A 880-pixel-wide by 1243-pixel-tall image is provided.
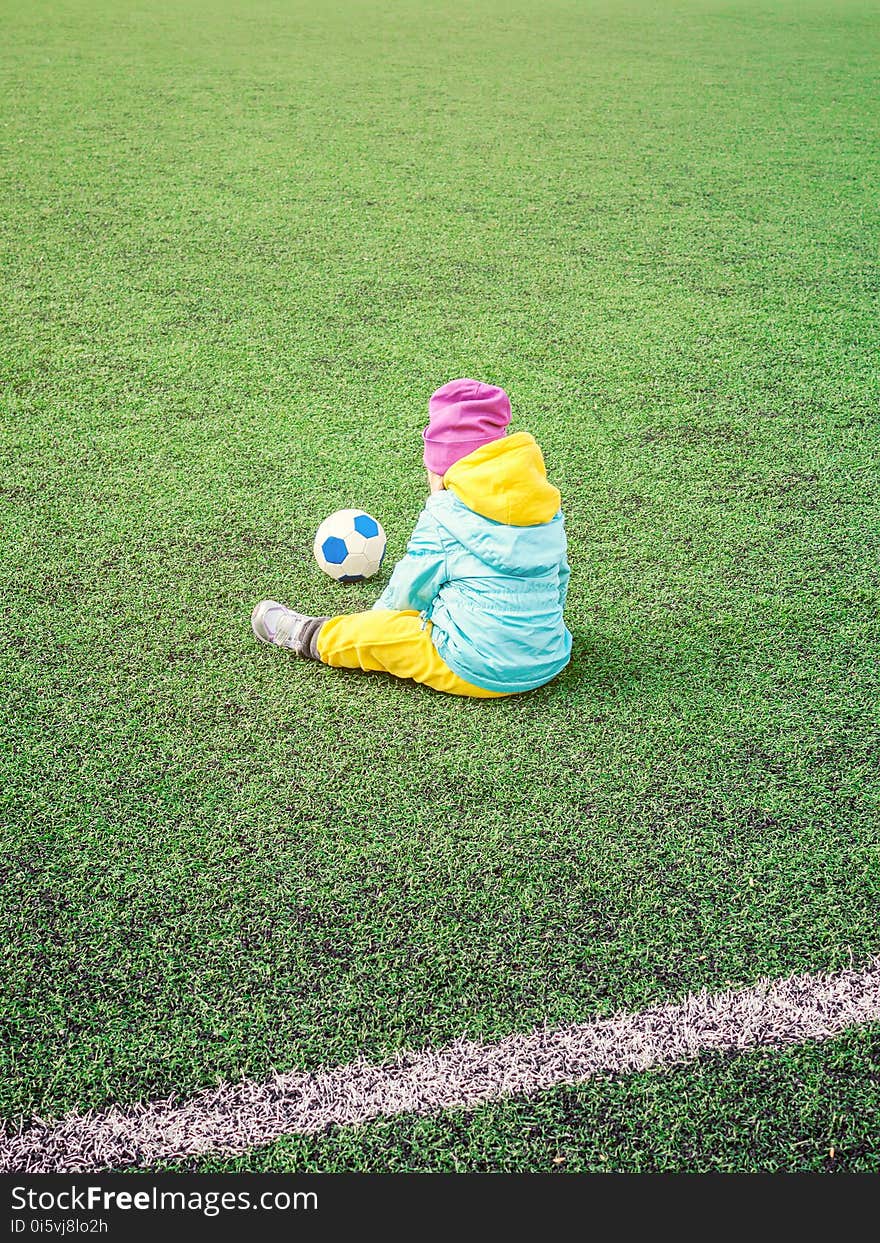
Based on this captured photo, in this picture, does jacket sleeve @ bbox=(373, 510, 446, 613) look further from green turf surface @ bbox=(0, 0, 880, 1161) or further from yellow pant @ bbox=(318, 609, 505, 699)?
green turf surface @ bbox=(0, 0, 880, 1161)

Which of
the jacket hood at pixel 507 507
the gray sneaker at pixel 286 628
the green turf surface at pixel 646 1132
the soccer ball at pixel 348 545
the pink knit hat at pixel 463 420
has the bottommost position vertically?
the green turf surface at pixel 646 1132

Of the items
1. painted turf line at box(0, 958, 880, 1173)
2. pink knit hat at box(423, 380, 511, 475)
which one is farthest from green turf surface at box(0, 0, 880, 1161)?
pink knit hat at box(423, 380, 511, 475)

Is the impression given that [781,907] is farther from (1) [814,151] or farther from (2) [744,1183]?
(1) [814,151]

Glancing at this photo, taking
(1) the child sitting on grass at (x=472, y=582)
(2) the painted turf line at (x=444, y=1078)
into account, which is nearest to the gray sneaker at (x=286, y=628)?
(1) the child sitting on grass at (x=472, y=582)

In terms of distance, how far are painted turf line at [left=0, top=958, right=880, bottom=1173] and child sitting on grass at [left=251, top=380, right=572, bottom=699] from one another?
0.92 m

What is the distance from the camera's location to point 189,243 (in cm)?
506

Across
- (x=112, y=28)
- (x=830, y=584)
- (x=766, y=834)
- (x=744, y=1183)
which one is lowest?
(x=744, y=1183)

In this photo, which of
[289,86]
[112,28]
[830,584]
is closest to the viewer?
[830,584]

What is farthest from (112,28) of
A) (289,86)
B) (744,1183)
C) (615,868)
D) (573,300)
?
(744,1183)

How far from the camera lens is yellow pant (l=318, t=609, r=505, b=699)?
2576mm

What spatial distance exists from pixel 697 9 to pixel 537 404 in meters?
10.5

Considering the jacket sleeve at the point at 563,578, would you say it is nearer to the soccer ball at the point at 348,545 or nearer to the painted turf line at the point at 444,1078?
the soccer ball at the point at 348,545

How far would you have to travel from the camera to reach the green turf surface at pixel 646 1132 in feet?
5.41

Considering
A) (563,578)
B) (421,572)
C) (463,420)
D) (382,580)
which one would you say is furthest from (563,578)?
(382,580)
